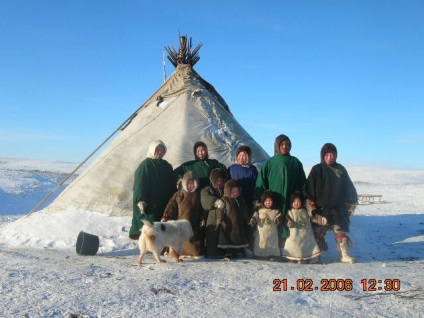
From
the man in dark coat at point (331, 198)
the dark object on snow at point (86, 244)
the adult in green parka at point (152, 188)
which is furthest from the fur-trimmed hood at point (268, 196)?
the dark object on snow at point (86, 244)

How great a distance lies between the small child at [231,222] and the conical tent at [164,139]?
215 cm

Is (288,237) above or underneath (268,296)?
above

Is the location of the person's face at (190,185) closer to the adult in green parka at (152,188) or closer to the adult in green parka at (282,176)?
the adult in green parka at (152,188)

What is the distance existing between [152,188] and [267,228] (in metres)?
1.54

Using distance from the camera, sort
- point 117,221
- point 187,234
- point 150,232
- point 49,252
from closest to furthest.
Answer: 1. point 150,232
2. point 187,234
3. point 49,252
4. point 117,221

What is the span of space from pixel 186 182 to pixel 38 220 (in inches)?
114

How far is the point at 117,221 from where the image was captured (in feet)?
21.5

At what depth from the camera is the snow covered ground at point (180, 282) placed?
3.26 m

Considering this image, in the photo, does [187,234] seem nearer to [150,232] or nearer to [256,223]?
[150,232]

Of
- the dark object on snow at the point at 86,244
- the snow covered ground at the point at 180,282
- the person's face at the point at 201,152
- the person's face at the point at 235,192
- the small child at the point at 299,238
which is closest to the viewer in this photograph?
the snow covered ground at the point at 180,282

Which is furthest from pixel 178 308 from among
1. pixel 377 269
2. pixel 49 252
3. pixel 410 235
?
pixel 410 235

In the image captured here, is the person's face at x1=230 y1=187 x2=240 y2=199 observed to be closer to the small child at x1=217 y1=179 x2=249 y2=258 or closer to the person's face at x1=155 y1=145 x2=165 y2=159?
the small child at x1=217 y1=179 x2=249 y2=258

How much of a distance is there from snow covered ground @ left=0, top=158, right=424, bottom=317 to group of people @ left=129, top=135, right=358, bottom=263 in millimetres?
231

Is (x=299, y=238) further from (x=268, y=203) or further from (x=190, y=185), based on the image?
(x=190, y=185)
